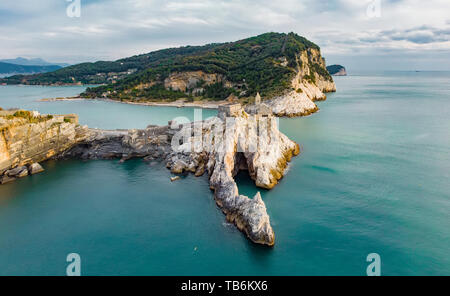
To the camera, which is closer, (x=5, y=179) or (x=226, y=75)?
(x=5, y=179)

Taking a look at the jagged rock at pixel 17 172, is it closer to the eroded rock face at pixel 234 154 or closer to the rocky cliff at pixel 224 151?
the rocky cliff at pixel 224 151

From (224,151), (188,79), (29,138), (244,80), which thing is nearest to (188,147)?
(224,151)

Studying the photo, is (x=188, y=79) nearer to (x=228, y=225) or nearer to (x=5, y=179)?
(x=5, y=179)

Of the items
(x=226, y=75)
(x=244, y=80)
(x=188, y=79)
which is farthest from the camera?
(x=188, y=79)

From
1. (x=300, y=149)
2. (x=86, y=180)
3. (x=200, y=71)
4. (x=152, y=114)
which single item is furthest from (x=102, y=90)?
(x=300, y=149)

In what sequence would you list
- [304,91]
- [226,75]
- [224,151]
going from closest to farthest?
[224,151] → [304,91] → [226,75]

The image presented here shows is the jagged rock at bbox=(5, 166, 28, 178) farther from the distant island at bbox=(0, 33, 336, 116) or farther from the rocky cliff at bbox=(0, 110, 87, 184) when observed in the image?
the distant island at bbox=(0, 33, 336, 116)

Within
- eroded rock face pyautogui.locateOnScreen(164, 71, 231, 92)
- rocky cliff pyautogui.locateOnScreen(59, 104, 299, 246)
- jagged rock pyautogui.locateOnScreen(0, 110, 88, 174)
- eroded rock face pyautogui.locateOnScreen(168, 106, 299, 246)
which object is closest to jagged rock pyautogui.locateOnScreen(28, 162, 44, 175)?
jagged rock pyautogui.locateOnScreen(0, 110, 88, 174)
